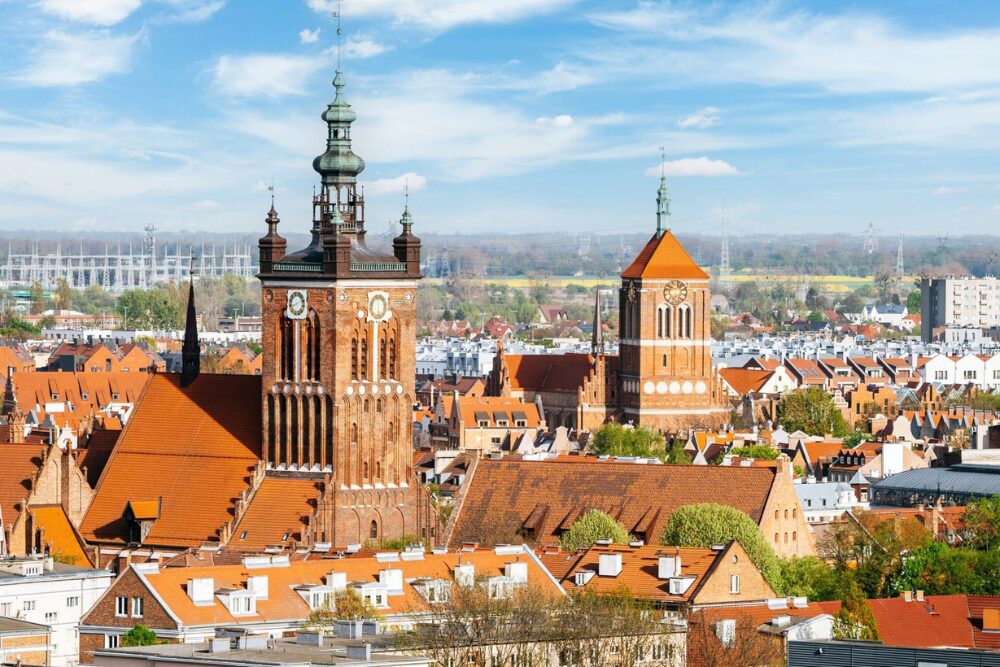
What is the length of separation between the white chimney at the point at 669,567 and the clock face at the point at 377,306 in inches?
622

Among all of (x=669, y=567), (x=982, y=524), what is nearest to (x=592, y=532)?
(x=669, y=567)

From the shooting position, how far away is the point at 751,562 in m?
72.9

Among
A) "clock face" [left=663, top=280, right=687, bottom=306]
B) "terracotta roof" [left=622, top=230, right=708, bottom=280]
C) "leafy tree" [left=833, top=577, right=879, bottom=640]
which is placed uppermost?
"terracotta roof" [left=622, top=230, right=708, bottom=280]

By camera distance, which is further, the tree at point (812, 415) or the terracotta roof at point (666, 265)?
the tree at point (812, 415)

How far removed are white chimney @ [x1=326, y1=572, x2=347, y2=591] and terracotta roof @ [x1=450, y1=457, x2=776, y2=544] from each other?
17782 mm

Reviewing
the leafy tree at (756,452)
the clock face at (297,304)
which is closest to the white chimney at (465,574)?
the clock face at (297,304)

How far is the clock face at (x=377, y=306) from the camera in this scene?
83.7 meters

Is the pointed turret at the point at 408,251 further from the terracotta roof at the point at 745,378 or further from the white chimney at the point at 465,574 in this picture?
the terracotta roof at the point at 745,378

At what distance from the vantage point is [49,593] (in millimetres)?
71000

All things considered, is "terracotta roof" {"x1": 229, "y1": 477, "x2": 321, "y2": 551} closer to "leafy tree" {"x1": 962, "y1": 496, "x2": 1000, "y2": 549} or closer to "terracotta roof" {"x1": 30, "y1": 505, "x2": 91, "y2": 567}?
"terracotta roof" {"x1": 30, "y1": 505, "x2": 91, "y2": 567}

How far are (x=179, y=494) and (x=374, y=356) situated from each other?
671 centimetres

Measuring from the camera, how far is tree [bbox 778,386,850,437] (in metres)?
156

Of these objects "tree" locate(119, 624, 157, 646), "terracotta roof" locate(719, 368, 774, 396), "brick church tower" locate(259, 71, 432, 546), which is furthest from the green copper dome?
"terracotta roof" locate(719, 368, 774, 396)

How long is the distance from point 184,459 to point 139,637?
2290cm
